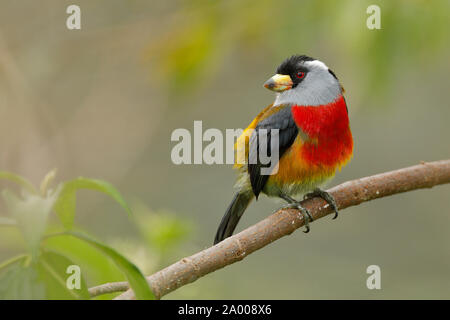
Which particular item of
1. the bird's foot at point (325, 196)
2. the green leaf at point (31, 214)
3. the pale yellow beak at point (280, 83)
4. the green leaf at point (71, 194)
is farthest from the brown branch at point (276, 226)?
the pale yellow beak at point (280, 83)

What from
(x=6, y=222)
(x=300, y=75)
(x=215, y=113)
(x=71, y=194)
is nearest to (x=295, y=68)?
(x=300, y=75)

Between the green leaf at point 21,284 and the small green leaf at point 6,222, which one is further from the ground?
the small green leaf at point 6,222

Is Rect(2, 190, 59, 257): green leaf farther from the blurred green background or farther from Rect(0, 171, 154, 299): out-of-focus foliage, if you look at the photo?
the blurred green background

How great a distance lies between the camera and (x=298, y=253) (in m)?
5.41

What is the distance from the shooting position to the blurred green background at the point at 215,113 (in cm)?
256

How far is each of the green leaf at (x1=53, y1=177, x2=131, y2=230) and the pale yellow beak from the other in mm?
1867

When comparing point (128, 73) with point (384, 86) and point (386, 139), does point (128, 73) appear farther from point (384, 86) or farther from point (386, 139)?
point (384, 86)

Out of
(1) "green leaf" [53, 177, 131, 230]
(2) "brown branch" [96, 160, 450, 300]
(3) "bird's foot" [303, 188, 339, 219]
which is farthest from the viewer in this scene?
(3) "bird's foot" [303, 188, 339, 219]

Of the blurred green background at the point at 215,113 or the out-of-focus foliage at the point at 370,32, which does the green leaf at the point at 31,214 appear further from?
the out-of-focus foliage at the point at 370,32

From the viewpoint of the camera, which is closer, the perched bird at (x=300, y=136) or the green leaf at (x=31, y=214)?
the green leaf at (x=31, y=214)

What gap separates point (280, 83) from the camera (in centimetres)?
281

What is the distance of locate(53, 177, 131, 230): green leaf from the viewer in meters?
0.91

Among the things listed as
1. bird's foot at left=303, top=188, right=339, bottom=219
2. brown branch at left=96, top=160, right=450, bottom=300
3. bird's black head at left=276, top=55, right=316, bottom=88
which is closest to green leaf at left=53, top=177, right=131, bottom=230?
brown branch at left=96, top=160, right=450, bottom=300
